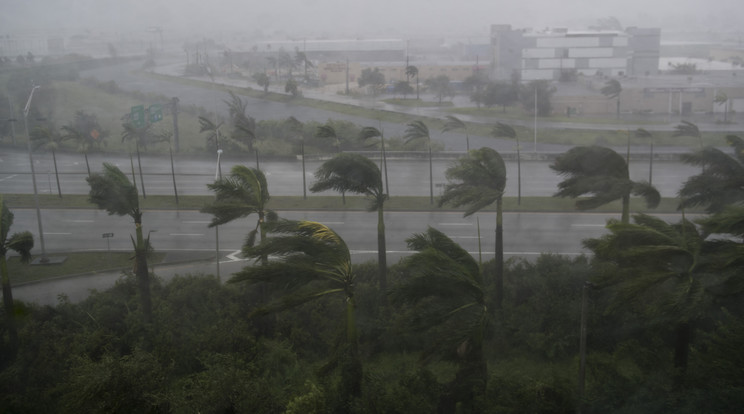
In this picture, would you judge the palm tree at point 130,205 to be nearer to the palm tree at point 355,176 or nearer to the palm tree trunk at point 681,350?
the palm tree at point 355,176

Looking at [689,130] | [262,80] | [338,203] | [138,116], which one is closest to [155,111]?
[138,116]

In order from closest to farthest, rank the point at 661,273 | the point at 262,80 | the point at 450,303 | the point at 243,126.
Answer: the point at 450,303 → the point at 661,273 → the point at 243,126 → the point at 262,80

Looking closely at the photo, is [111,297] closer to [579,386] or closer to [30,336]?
[30,336]

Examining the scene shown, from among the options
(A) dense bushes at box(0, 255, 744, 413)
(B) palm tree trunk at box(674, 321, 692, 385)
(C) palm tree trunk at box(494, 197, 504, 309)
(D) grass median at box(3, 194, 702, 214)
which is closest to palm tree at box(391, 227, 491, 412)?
(A) dense bushes at box(0, 255, 744, 413)

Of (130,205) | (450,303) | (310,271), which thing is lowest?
(450,303)

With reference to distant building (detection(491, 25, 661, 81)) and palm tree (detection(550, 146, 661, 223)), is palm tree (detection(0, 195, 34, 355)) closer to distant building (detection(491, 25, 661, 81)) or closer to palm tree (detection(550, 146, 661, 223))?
palm tree (detection(550, 146, 661, 223))

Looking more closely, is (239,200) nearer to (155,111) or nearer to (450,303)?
(450,303)
